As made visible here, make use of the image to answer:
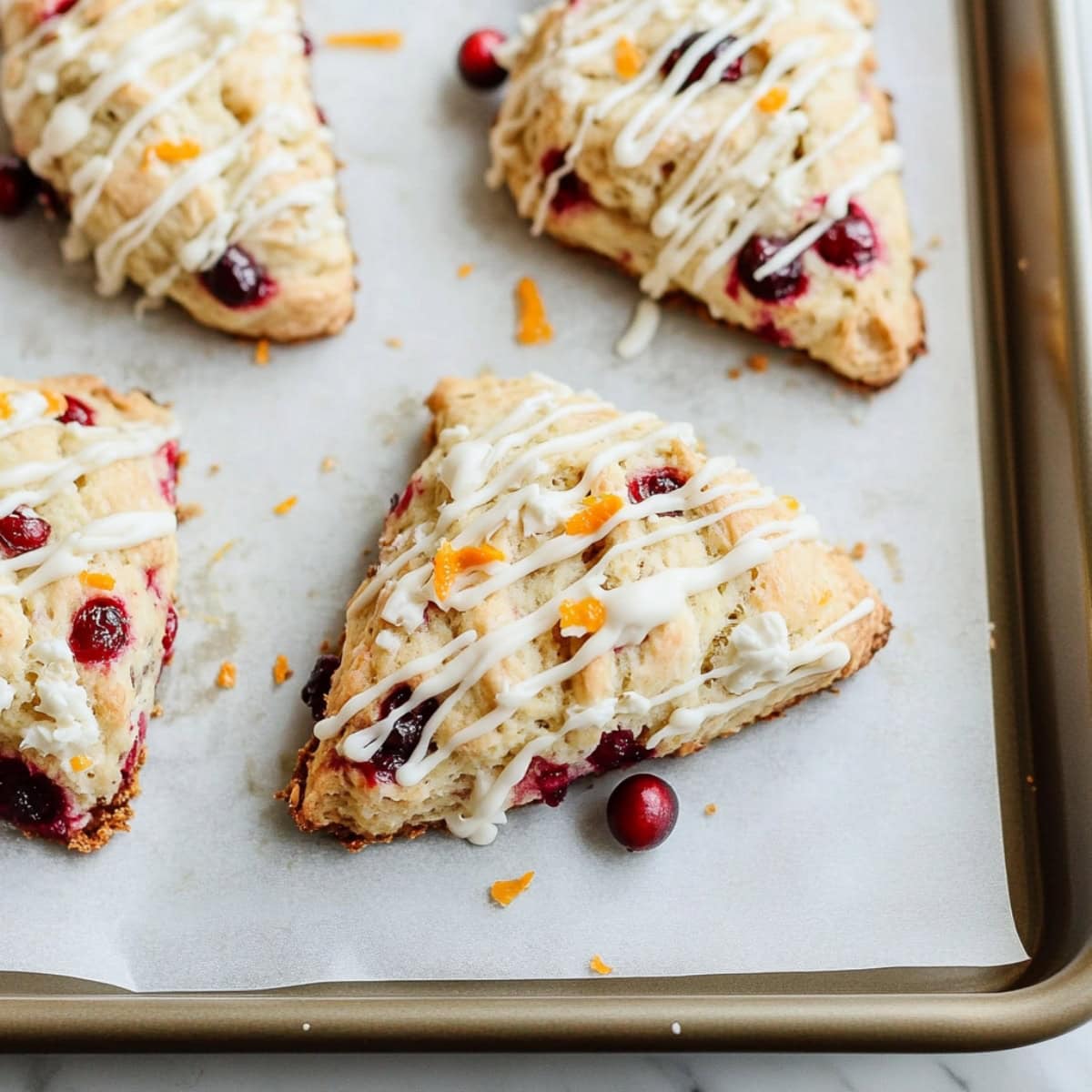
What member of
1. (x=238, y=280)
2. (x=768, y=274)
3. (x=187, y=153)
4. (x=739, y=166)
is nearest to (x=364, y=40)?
(x=187, y=153)

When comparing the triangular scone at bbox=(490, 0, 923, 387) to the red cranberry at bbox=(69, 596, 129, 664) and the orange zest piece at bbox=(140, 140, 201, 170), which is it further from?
the red cranberry at bbox=(69, 596, 129, 664)

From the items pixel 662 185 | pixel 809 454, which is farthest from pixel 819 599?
pixel 662 185

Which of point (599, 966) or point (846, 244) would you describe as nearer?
point (599, 966)

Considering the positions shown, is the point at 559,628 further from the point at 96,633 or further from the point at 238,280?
the point at 238,280

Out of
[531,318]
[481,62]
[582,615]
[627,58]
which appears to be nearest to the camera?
[582,615]

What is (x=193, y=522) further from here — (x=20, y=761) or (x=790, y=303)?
(x=790, y=303)

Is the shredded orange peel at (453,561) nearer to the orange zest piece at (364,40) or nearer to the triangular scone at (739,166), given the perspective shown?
the triangular scone at (739,166)

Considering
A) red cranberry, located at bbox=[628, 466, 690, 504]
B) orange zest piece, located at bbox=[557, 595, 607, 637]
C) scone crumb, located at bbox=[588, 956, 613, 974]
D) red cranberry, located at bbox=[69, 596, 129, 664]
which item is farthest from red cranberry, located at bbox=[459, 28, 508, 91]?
scone crumb, located at bbox=[588, 956, 613, 974]
